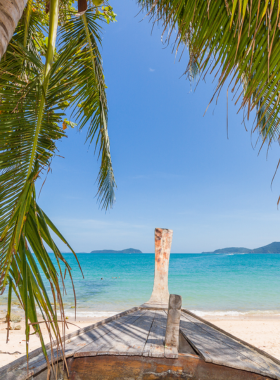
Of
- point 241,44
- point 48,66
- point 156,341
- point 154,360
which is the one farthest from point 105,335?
point 241,44

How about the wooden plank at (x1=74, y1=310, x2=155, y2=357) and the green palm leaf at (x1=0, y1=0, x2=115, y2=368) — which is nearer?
the green palm leaf at (x1=0, y1=0, x2=115, y2=368)

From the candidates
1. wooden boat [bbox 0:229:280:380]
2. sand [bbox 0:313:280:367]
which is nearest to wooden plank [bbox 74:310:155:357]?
wooden boat [bbox 0:229:280:380]

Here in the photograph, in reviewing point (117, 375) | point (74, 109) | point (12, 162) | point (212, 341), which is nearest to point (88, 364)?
point (117, 375)

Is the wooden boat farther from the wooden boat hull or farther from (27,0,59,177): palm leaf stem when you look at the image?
(27,0,59,177): palm leaf stem

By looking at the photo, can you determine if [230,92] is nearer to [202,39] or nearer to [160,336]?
[202,39]

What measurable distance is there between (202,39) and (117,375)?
9.12 ft

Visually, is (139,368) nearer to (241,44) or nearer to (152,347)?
(152,347)

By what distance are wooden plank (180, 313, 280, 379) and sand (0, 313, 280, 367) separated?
3909 mm

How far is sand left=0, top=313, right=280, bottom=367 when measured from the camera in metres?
5.49

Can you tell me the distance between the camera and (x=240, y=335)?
25.1 ft

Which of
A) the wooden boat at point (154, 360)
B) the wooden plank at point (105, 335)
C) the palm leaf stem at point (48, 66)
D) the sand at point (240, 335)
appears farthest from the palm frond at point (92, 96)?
the sand at point (240, 335)

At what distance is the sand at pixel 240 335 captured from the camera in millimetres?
5492

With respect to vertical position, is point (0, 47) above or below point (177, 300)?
above

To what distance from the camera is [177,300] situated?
2.56 metres
